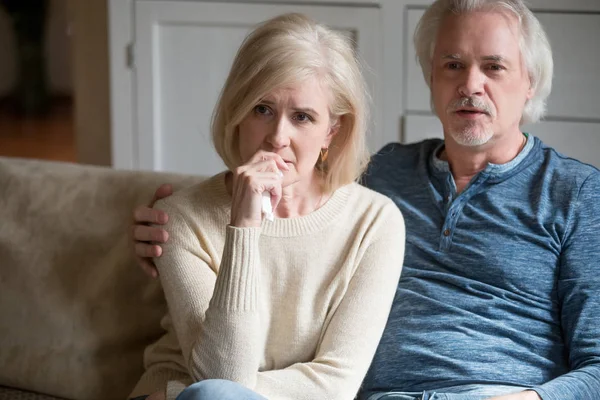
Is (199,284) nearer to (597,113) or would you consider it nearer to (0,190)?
(0,190)

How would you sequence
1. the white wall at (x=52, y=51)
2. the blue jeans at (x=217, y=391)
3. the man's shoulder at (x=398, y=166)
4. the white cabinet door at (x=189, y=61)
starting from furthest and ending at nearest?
1. the white wall at (x=52, y=51)
2. the white cabinet door at (x=189, y=61)
3. the man's shoulder at (x=398, y=166)
4. the blue jeans at (x=217, y=391)

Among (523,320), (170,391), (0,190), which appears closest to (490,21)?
(523,320)

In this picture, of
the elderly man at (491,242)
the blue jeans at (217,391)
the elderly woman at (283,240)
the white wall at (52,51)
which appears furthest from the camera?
the white wall at (52,51)

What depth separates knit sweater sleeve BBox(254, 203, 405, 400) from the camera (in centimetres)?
159

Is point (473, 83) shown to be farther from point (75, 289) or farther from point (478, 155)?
point (75, 289)

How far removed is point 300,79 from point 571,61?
5.27 feet

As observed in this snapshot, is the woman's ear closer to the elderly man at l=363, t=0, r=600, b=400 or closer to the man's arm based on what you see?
the elderly man at l=363, t=0, r=600, b=400

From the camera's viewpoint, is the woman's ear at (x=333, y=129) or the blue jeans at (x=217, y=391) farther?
the woman's ear at (x=333, y=129)

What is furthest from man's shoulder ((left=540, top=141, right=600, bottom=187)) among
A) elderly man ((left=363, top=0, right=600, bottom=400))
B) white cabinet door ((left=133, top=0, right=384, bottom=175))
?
white cabinet door ((left=133, top=0, right=384, bottom=175))

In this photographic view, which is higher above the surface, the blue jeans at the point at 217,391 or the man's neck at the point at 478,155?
the man's neck at the point at 478,155

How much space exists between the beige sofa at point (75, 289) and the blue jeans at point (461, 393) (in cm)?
57

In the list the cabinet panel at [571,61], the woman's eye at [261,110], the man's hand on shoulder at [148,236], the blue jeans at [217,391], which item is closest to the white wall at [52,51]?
the cabinet panel at [571,61]

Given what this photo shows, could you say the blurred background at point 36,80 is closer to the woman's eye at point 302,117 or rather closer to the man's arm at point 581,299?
the woman's eye at point 302,117

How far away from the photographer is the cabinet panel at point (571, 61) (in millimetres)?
2908
